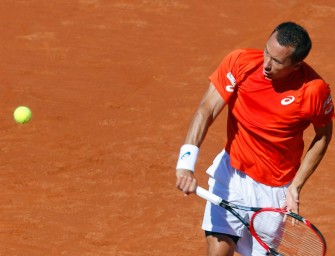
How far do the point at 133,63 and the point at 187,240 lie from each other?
459cm

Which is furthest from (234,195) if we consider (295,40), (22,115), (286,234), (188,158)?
(22,115)

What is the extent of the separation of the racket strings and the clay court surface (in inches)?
74.4

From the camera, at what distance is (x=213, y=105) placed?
587cm

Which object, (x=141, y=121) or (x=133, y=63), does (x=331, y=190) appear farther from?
(x=133, y=63)

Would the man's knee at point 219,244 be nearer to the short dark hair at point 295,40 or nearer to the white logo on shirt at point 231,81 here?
the white logo on shirt at point 231,81

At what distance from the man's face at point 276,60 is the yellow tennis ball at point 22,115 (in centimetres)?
512

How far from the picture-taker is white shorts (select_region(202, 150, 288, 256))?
6.09 m

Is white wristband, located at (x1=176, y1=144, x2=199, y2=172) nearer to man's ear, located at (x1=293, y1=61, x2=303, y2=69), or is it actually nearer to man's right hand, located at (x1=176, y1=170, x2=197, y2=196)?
man's right hand, located at (x1=176, y1=170, x2=197, y2=196)

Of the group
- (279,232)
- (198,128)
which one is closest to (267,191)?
(279,232)

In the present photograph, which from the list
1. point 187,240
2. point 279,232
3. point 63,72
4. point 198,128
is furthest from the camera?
→ point 63,72

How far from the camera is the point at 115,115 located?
10.7 metres

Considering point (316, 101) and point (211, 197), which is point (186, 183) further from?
point (316, 101)

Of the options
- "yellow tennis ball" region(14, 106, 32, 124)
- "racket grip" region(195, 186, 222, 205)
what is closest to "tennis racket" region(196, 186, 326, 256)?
"racket grip" region(195, 186, 222, 205)

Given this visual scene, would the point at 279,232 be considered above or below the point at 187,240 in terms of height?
above
